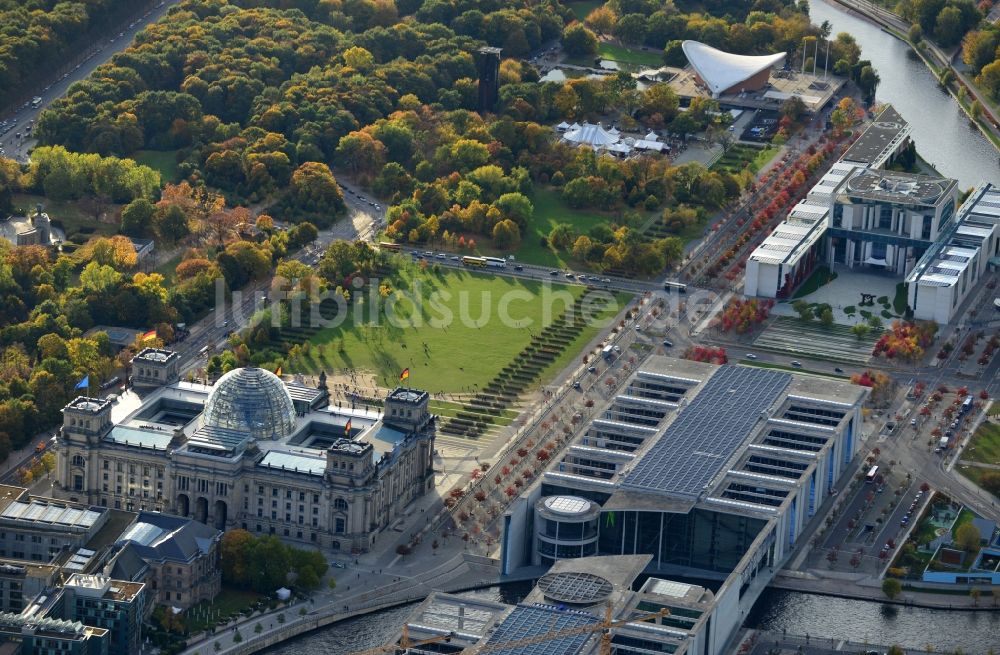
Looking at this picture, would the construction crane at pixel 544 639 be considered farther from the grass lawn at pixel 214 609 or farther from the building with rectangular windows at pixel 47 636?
the building with rectangular windows at pixel 47 636

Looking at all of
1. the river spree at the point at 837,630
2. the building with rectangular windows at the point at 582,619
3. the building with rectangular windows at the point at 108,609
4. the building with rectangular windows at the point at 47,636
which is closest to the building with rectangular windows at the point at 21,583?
the building with rectangular windows at the point at 108,609

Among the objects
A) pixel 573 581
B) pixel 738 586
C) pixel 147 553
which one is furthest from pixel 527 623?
pixel 147 553

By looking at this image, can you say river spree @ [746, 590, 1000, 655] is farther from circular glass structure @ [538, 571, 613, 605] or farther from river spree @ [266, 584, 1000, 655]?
circular glass structure @ [538, 571, 613, 605]

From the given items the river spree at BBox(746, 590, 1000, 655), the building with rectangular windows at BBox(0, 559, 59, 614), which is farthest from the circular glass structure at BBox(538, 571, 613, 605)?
the building with rectangular windows at BBox(0, 559, 59, 614)

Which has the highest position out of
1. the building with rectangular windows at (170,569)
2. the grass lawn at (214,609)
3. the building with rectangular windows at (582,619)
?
the building with rectangular windows at (582,619)

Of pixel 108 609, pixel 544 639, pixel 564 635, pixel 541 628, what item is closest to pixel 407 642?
pixel 541 628
